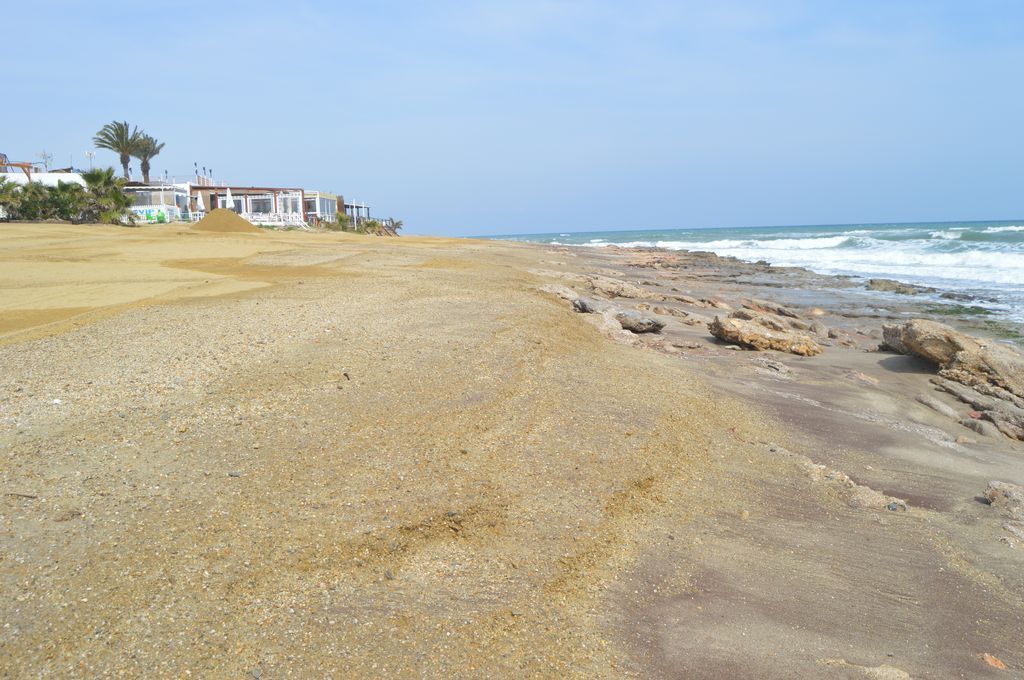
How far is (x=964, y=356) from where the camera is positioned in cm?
867

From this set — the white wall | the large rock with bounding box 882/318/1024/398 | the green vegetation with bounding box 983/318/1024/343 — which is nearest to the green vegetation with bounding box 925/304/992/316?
the green vegetation with bounding box 983/318/1024/343

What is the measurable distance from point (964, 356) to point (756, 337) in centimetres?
241

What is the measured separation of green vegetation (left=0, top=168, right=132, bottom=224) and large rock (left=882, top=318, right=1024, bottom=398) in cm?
3209

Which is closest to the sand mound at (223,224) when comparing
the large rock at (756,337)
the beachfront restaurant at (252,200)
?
the beachfront restaurant at (252,200)

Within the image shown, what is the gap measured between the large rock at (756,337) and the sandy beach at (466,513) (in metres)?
1.99

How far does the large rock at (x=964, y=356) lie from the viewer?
8312 mm

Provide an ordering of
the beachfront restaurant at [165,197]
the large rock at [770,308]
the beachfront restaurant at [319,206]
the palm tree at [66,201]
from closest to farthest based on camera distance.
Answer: the large rock at [770,308], the palm tree at [66,201], the beachfront restaurant at [165,197], the beachfront restaurant at [319,206]

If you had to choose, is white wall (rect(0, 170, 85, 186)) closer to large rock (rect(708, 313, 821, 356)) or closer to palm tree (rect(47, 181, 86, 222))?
palm tree (rect(47, 181, 86, 222))

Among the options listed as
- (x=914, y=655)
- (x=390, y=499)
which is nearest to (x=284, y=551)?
(x=390, y=499)

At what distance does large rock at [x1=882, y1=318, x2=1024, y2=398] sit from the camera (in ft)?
27.3

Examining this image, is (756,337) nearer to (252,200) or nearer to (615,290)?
(615,290)

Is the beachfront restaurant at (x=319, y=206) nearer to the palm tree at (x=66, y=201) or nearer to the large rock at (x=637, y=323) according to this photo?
the palm tree at (x=66, y=201)

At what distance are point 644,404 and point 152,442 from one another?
347 centimetres

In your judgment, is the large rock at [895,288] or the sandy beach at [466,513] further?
the large rock at [895,288]
